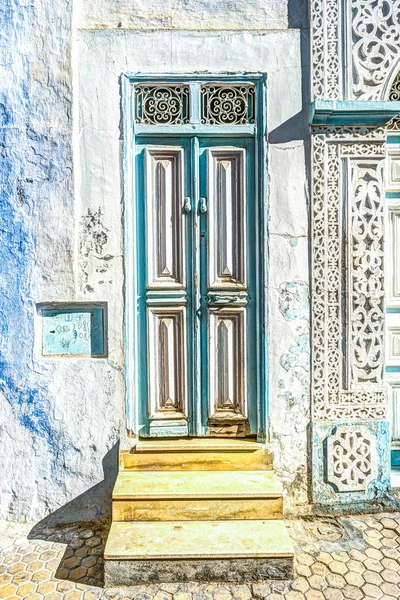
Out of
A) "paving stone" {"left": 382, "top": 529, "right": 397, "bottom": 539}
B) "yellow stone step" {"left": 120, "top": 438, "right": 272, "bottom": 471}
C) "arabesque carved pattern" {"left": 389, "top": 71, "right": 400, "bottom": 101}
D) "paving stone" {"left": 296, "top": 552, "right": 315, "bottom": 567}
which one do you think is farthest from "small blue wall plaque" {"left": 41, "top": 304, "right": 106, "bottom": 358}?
"arabesque carved pattern" {"left": 389, "top": 71, "right": 400, "bottom": 101}

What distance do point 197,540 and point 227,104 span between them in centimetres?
275

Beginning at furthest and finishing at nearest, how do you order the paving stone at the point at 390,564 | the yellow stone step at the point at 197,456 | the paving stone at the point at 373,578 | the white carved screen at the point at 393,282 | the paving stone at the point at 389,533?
the white carved screen at the point at 393,282
the yellow stone step at the point at 197,456
the paving stone at the point at 389,533
the paving stone at the point at 390,564
the paving stone at the point at 373,578

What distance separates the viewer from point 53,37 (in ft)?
9.37

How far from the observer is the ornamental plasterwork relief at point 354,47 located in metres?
2.92

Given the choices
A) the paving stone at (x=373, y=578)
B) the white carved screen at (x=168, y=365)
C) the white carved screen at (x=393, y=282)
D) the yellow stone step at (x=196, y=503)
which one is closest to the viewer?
the paving stone at (x=373, y=578)

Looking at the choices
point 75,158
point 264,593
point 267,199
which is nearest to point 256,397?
point 264,593

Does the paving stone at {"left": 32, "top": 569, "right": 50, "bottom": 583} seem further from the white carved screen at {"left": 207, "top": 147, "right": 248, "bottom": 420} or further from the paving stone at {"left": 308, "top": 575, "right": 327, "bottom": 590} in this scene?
the paving stone at {"left": 308, "top": 575, "right": 327, "bottom": 590}

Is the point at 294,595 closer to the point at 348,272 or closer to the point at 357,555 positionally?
the point at 357,555

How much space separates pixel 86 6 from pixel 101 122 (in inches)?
31.6

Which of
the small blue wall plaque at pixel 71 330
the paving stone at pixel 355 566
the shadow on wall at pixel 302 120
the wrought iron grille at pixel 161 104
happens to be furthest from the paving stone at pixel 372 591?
the wrought iron grille at pixel 161 104

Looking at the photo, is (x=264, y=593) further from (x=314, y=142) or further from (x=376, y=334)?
(x=314, y=142)

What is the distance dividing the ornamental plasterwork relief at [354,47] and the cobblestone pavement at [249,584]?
287 cm

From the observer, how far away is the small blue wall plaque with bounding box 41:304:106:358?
9.75ft

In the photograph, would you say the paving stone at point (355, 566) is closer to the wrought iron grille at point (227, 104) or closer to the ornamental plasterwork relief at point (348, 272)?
the ornamental plasterwork relief at point (348, 272)
